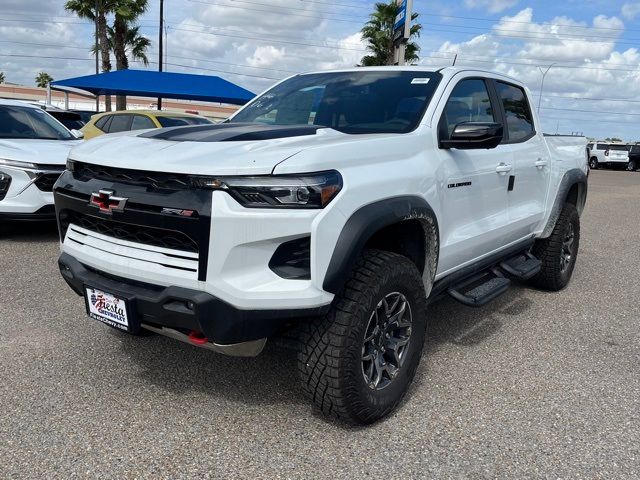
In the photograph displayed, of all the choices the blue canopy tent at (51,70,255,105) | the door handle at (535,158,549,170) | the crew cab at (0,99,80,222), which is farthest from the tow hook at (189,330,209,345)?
the blue canopy tent at (51,70,255,105)

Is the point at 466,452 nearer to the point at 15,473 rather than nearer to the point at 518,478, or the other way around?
the point at 518,478

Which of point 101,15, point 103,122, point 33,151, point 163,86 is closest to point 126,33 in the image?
point 101,15

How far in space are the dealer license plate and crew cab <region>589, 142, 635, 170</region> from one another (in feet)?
123

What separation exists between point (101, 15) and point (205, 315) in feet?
94.3

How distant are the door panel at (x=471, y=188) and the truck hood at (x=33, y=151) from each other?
4.33 m

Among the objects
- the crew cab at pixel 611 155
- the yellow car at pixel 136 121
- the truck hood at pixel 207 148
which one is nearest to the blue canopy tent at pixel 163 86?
the yellow car at pixel 136 121

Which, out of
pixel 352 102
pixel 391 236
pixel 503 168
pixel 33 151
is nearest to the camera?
pixel 391 236

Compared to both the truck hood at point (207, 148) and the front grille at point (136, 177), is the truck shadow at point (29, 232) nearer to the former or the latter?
the truck hood at point (207, 148)

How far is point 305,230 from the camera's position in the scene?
94.0 inches

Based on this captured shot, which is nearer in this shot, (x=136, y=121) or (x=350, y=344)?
(x=350, y=344)

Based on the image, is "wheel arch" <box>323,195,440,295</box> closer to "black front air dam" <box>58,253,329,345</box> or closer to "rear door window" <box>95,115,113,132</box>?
"black front air dam" <box>58,253,329,345</box>

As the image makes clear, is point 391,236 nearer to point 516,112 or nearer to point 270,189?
point 270,189

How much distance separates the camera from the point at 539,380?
3531mm

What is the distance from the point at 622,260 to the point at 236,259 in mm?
6501
